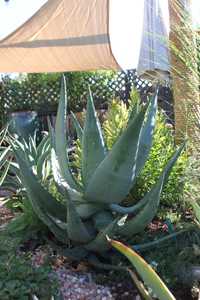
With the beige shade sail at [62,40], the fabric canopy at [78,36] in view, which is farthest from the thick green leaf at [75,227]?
the beige shade sail at [62,40]

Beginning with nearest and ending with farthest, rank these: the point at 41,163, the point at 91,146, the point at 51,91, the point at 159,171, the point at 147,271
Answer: the point at 147,271, the point at 91,146, the point at 159,171, the point at 41,163, the point at 51,91

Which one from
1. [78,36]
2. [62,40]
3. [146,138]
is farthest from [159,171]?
[62,40]

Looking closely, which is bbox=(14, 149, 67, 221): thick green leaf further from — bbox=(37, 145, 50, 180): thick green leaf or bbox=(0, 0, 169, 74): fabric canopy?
bbox=(0, 0, 169, 74): fabric canopy

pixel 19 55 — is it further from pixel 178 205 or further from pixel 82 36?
pixel 178 205

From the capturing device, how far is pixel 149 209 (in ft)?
7.64

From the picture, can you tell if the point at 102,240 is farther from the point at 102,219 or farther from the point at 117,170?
the point at 117,170

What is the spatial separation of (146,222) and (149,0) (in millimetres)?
2617

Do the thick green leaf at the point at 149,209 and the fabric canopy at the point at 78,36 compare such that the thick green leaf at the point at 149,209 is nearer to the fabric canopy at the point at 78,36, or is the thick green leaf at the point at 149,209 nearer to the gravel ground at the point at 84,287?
the gravel ground at the point at 84,287

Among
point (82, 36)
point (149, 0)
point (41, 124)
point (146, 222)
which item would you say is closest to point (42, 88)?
point (41, 124)

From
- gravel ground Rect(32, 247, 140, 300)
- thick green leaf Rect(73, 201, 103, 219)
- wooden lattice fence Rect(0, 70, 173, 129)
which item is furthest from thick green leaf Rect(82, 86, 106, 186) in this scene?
wooden lattice fence Rect(0, 70, 173, 129)

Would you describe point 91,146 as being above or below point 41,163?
above

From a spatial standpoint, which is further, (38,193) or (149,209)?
(38,193)

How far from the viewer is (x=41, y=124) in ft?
29.2

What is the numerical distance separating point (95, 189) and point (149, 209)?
27 centimetres
